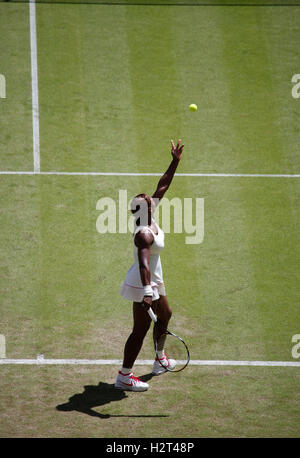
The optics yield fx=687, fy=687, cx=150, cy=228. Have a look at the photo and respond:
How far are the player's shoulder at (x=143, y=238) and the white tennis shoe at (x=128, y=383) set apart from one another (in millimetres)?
1602

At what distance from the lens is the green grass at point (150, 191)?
814 centimetres

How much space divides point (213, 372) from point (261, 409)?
35.5 inches

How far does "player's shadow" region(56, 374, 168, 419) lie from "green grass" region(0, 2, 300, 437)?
0.03m

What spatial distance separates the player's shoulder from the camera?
801cm

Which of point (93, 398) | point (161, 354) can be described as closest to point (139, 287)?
point (161, 354)

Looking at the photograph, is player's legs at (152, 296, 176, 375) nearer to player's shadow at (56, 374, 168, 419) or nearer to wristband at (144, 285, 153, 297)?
player's shadow at (56, 374, 168, 419)

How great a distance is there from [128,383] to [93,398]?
1.51 ft

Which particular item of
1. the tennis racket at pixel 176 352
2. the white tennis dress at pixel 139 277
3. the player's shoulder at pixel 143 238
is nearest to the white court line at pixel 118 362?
the tennis racket at pixel 176 352

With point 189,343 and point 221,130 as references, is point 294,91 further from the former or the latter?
point 189,343

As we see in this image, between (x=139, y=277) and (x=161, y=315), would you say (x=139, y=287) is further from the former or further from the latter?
(x=161, y=315)

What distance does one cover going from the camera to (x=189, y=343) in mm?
9273

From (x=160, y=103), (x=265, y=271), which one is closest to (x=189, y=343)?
(x=265, y=271)

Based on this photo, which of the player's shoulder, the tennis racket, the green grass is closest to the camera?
the player's shoulder

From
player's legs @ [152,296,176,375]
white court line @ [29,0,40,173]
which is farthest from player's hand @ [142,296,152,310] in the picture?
white court line @ [29,0,40,173]
